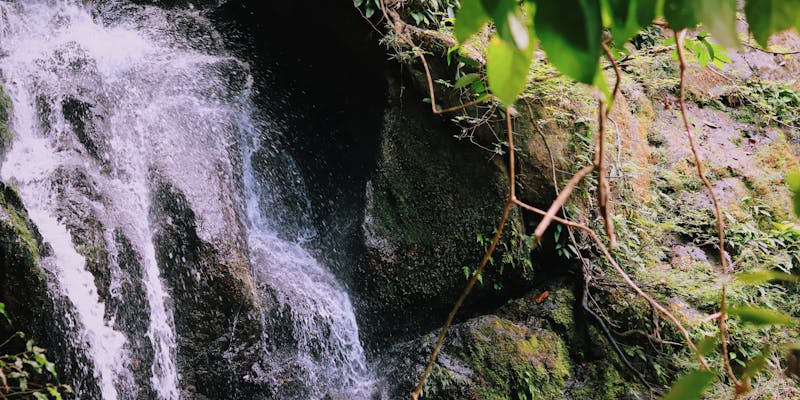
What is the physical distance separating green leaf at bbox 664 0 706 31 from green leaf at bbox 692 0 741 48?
0.05m

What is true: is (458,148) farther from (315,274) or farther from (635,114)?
(635,114)

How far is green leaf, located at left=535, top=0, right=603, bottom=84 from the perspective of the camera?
464 mm

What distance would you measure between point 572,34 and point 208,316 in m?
3.66

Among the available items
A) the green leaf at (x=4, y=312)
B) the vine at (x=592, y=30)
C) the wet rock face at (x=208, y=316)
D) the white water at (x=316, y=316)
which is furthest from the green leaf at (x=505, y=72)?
the white water at (x=316, y=316)

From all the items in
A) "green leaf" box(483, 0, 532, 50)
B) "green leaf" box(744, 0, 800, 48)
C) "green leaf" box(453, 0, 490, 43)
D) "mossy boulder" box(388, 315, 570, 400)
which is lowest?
"mossy boulder" box(388, 315, 570, 400)

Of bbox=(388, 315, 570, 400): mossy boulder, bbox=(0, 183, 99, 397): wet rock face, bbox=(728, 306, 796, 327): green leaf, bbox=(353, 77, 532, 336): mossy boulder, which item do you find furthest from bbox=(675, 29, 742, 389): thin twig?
bbox=(0, 183, 99, 397): wet rock face

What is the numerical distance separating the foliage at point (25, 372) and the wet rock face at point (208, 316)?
79cm

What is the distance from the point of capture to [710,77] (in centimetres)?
614

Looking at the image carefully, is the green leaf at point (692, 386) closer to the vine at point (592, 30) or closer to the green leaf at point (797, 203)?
the vine at point (592, 30)

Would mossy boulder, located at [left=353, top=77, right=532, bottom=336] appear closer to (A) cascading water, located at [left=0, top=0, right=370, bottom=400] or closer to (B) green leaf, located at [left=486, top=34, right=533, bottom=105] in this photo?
(A) cascading water, located at [left=0, top=0, right=370, bottom=400]

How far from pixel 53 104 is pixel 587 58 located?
4.37 metres

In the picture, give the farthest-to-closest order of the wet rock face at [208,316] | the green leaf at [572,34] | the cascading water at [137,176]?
the wet rock face at [208,316] → the cascading water at [137,176] → the green leaf at [572,34]

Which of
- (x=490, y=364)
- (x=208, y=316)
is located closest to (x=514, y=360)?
(x=490, y=364)

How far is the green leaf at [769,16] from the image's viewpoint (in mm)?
549
